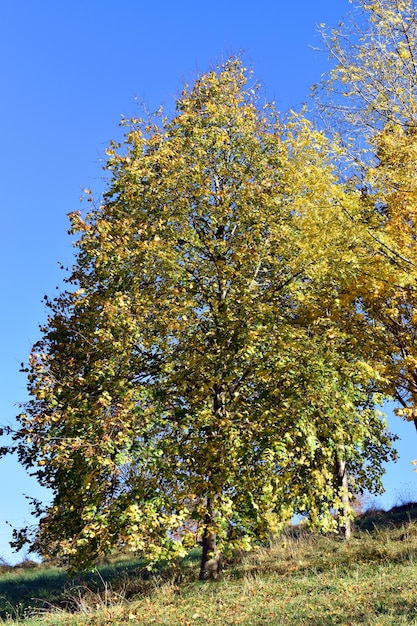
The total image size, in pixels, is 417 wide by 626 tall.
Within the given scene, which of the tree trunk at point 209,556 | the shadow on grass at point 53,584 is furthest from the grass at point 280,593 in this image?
the tree trunk at point 209,556

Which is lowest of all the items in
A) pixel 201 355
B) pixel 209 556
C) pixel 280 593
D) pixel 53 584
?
pixel 280 593

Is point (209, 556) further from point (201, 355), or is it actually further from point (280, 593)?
point (201, 355)

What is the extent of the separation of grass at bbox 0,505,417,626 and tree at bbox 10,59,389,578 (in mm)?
968

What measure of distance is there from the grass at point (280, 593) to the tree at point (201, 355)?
3.18 feet

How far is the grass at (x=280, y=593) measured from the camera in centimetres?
908

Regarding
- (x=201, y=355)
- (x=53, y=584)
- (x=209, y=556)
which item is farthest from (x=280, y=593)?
(x=53, y=584)

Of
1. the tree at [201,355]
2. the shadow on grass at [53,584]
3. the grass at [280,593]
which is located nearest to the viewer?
the grass at [280,593]

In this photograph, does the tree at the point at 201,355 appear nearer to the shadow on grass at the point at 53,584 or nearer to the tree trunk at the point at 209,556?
the tree trunk at the point at 209,556

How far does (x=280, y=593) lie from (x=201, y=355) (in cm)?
537

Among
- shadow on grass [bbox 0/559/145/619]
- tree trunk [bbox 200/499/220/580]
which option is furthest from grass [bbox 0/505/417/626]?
tree trunk [bbox 200/499/220/580]

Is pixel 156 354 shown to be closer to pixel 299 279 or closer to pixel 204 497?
pixel 204 497

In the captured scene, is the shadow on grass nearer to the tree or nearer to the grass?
the grass

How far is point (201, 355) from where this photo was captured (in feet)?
44.7

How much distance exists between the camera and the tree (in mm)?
11766
